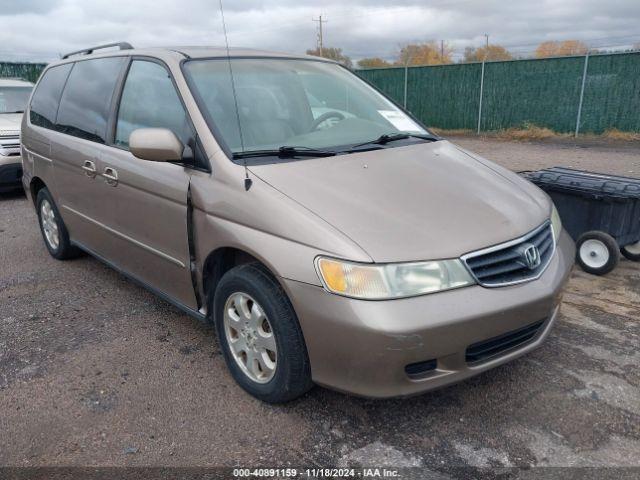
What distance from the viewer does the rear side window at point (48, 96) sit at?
185 inches

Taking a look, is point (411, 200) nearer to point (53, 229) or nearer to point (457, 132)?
point (53, 229)

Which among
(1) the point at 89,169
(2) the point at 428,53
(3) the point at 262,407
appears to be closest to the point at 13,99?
Result: (1) the point at 89,169

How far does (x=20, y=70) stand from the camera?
20000 mm

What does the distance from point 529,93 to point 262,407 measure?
595 inches

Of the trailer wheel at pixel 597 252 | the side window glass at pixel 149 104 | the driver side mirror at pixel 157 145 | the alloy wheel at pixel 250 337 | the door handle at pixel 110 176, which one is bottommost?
the trailer wheel at pixel 597 252

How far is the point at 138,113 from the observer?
356 cm

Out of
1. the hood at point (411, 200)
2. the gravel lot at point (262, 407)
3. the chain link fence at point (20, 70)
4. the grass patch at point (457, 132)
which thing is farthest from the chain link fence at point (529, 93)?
the hood at point (411, 200)

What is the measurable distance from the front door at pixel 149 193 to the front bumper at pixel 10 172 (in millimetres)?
5243

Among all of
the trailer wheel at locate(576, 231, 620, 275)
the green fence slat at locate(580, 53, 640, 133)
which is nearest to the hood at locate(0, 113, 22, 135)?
the trailer wheel at locate(576, 231, 620, 275)

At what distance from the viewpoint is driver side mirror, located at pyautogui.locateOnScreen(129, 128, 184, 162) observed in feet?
9.41

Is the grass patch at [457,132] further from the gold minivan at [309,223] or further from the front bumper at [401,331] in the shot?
the front bumper at [401,331]

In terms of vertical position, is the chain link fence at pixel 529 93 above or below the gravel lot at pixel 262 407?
above

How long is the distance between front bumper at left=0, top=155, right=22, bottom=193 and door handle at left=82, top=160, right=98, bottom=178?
4.85m

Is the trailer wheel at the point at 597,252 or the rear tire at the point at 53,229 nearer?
the trailer wheel at the point at 597,252
